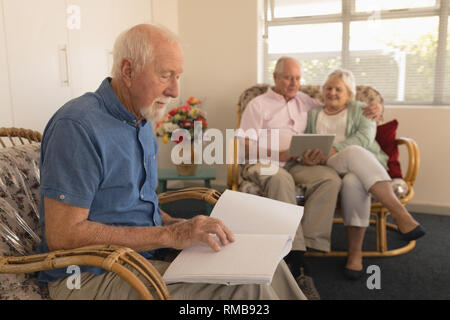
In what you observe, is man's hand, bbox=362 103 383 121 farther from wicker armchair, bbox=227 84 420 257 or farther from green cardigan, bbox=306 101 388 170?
wicker armchair, bbox=227 84 420 257

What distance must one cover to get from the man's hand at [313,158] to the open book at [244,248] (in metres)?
1.15

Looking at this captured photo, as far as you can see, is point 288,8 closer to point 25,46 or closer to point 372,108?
point 372,108

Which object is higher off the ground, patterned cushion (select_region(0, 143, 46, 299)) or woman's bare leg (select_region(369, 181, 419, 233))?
patterned cushion (select_region(0, 143, 46, 299))

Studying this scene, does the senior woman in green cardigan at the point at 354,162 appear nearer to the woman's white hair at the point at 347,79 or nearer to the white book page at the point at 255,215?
the woman's white hair at the point at 347,79

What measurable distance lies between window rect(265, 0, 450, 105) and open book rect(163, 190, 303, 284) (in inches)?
98.3

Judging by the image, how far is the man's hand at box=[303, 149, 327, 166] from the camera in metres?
2.42

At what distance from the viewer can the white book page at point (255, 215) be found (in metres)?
1.20

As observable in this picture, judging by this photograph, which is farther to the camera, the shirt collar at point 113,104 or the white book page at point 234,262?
the shirt collar at point 113,104

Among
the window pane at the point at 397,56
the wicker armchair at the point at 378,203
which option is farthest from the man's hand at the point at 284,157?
the window pane at the point at 397,56

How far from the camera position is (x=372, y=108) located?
257 centimetres

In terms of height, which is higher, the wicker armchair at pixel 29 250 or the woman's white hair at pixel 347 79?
the woman's white hair at pixel 347 79

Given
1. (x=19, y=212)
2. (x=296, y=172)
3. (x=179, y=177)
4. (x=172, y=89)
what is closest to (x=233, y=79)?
(x=179, y=177)

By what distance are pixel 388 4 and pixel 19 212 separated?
3.15m

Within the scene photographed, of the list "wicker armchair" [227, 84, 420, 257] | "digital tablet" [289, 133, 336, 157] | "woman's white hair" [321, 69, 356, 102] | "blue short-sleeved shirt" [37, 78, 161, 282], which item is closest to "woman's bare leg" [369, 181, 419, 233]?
"wicker armchair" [227, 84, 420, 257]
